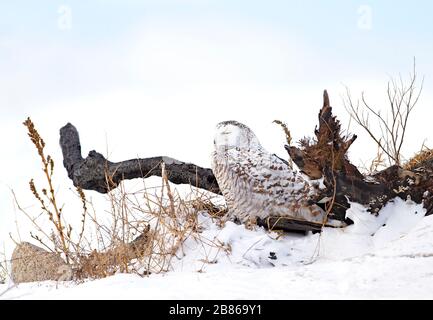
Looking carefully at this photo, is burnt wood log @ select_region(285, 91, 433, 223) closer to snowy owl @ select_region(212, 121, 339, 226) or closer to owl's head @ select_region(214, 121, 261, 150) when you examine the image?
snowy owl @ select_region(212, 121, 339, 226)

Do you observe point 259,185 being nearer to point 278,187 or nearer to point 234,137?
point 278,187

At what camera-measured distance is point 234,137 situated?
19.7 feet

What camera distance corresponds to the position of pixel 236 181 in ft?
18.9

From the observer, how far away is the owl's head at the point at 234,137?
19.6 feet

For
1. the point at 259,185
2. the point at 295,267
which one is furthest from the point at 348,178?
the point at 295,267

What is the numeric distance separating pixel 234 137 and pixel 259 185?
0.54 m

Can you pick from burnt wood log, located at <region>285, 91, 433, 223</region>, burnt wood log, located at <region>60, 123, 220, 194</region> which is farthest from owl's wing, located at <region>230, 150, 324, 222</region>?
burnt wood log, located at <region>60, 123, 220, 194</region>

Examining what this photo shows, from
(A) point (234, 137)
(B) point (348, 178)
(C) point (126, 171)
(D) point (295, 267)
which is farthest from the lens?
(C) point (126, 171)

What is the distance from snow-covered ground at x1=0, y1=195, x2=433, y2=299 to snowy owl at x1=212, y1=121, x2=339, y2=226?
0.18 m

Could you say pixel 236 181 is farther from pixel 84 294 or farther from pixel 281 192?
pixel 84 294

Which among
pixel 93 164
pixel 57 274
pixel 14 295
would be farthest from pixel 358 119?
pixel 14 295

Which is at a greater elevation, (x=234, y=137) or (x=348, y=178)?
(x=234, y=137)
